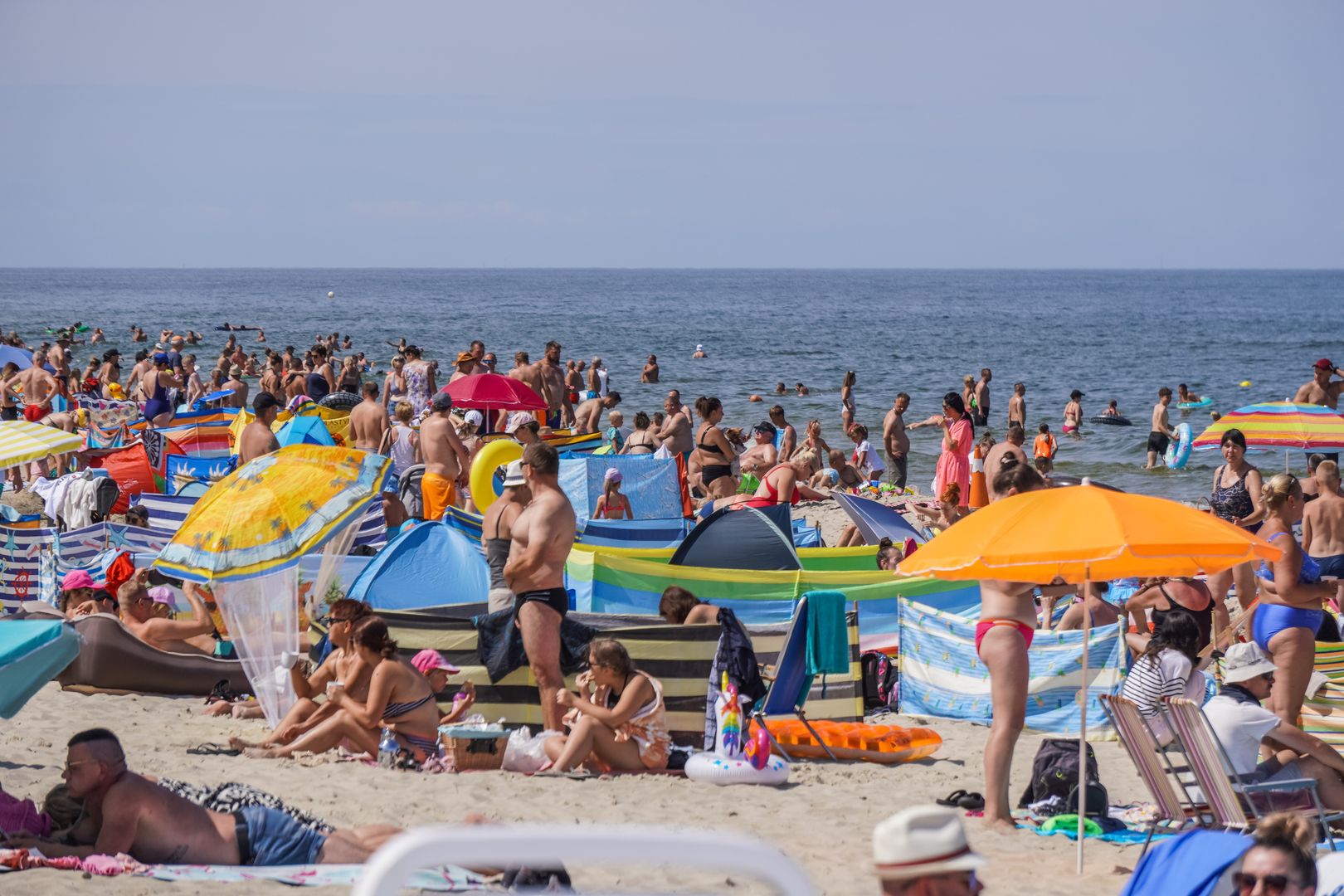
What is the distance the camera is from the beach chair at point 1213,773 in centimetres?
500

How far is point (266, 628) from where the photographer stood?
7129 mm

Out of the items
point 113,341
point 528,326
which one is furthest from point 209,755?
point 528,326

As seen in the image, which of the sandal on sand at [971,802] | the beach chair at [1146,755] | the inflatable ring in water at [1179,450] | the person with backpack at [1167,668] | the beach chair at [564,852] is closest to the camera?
the beach chair at [564,852]

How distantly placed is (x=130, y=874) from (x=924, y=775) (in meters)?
3.48

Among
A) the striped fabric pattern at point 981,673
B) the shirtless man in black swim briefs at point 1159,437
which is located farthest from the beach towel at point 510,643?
the shirtless man in black swim briefs at point 1159,437

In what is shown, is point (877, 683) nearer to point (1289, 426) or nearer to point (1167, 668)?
point (1167, 668)

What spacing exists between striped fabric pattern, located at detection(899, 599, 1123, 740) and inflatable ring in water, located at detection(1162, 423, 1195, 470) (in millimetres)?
14575

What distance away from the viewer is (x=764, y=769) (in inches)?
245

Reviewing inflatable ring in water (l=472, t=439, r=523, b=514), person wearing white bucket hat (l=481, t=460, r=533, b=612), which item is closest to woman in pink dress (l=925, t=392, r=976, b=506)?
inflatable ring in water (l=472, t=439, r=523, b=514)

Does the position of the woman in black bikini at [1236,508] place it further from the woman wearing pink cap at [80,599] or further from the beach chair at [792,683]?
the woman wearing pink cap at [80,599]

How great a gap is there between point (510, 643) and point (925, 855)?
4433mm

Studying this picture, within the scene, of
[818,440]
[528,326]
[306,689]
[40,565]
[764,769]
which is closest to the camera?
[764,769]

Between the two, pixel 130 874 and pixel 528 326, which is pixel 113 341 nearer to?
pixel 528 326

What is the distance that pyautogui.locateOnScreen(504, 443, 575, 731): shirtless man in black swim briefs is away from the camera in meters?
6.36
